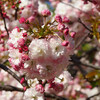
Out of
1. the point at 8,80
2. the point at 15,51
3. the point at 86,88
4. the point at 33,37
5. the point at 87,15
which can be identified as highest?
the point at 87,15

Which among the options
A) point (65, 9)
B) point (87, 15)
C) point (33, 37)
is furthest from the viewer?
point (65, 9)

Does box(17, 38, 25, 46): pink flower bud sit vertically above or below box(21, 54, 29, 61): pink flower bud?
above

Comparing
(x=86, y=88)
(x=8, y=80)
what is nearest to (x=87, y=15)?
(x=8, y=80)

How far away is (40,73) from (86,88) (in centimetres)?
397

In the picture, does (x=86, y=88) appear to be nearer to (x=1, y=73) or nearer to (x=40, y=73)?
(x=1, y=73)

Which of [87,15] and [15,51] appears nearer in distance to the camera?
[15,51]

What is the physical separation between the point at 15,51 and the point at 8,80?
8.12 feet

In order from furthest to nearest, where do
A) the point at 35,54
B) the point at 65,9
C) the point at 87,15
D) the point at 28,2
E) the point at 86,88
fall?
the point at 86,88, the point at 65,9, the point at 87,15, the point at 28,2, the point at 35,54

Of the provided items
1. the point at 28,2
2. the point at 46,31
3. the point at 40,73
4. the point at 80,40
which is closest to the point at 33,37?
the point at 46,31

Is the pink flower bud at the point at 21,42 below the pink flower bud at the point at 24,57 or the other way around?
the other way around

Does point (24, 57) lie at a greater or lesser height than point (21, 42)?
lesser

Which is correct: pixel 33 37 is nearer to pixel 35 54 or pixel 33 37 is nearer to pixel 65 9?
pixel 35 54

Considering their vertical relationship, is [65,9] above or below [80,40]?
above

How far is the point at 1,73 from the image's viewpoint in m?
4.31
